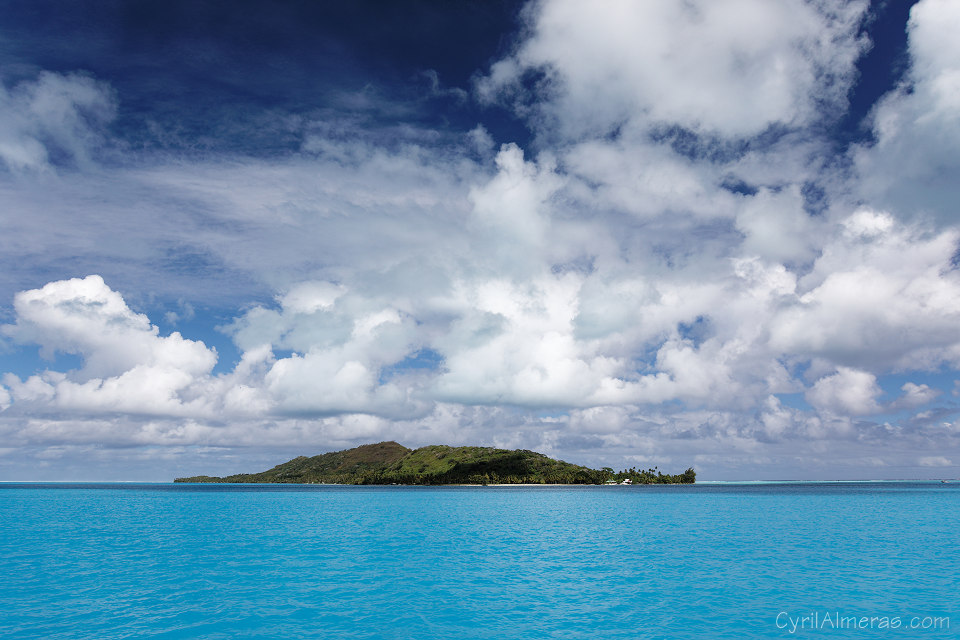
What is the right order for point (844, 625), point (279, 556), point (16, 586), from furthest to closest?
point (279, 556), point (16, 586), point (844, 625)

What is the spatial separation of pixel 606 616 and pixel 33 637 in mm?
43673

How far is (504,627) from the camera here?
44.5 m

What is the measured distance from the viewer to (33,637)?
4125 centimetres

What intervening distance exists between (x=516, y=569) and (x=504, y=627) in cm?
2585

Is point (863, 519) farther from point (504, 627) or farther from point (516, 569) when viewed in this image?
point (504, 627)

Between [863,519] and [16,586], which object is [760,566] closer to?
[16,586]

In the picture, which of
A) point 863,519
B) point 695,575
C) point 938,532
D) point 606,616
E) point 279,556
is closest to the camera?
point 606,616

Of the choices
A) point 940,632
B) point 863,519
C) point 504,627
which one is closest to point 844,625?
point 940,632

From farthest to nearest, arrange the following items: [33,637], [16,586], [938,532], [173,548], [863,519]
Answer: [863,519] < [938,532] < [173,548] < [16,586] < [33,637]

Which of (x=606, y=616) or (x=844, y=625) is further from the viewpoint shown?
(x=606, y=616)

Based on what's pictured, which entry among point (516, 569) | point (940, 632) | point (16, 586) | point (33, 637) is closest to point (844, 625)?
point (940, 632)

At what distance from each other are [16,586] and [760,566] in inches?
3318

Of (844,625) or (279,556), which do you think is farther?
(279,556)

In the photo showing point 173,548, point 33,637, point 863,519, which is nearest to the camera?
point 33,637
